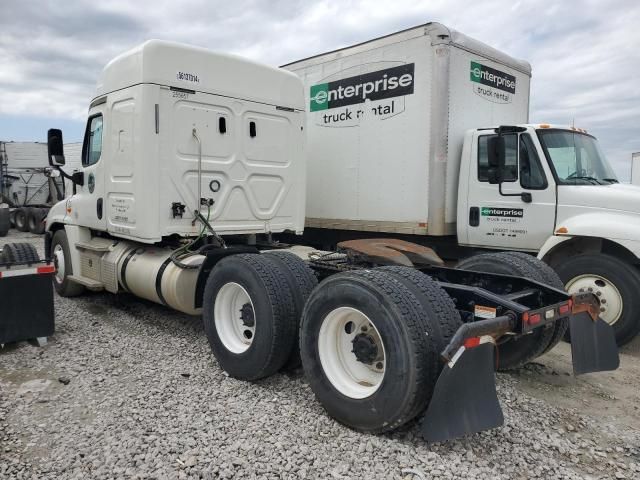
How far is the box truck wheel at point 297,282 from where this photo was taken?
4211 mm

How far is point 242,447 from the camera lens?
3.22 metres

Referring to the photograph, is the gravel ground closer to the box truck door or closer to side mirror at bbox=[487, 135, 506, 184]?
the box truck door

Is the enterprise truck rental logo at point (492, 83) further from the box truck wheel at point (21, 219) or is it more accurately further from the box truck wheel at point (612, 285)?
the box truck wheel at point (21, 219)

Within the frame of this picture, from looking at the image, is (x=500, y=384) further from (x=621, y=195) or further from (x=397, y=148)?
(x=397, y=148)

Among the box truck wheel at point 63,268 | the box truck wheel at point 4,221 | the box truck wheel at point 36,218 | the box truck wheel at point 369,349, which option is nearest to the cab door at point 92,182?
the box truck wheel at point 63,268

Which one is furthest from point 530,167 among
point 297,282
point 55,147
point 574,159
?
point 55,147

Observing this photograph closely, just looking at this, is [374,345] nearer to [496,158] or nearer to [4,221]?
[496,158]

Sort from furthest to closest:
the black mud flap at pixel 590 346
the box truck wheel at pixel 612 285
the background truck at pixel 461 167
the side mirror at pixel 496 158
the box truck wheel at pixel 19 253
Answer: the side mirror at pixel 496 158 → the box truck wheel at pixel 19 253 → the background truck at pixel 461 167 → the box truck wheel at pixel 612 285 → the black mud flap at pixel 590 346

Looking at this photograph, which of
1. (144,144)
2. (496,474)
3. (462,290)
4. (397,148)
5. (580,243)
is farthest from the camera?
(397,148)

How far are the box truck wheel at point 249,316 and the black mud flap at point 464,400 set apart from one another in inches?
58.2

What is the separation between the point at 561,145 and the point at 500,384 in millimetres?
3427

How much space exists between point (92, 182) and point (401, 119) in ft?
13.4

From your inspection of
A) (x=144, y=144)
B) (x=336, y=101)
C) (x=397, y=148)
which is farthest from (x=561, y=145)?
(x=144, y=144)

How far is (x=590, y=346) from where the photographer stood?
155 inches
